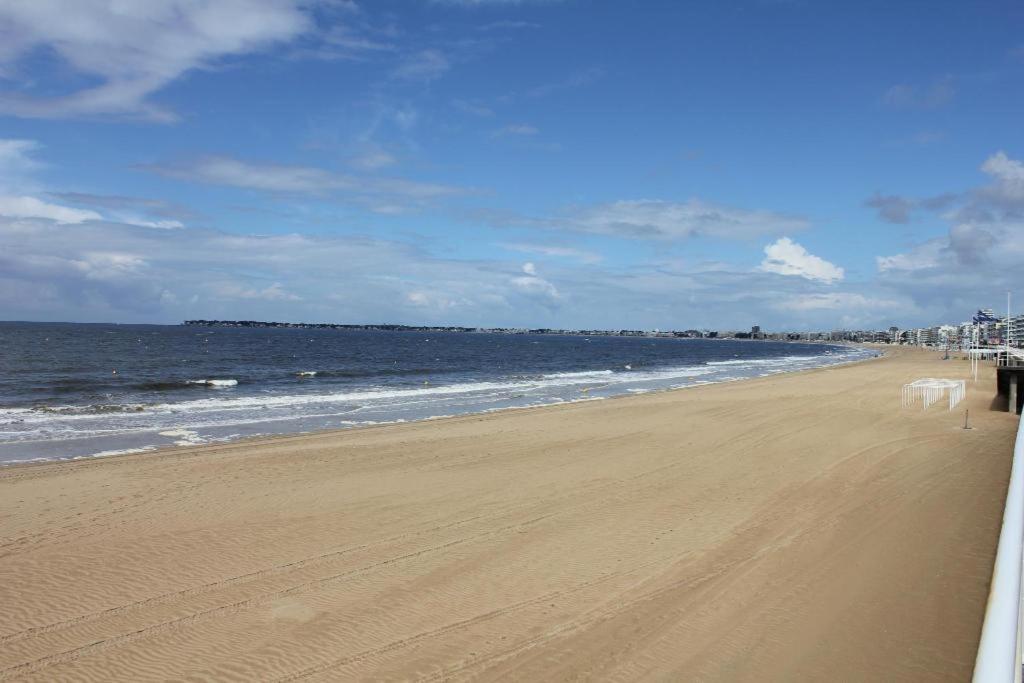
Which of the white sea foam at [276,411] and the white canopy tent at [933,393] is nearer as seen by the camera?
the white sea foam at [276,411]

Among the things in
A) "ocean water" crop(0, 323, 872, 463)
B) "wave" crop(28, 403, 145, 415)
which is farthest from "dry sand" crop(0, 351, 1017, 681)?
"wave" crop(28, 403, 145, 415)

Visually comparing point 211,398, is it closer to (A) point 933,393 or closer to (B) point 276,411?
(B) point 276,411

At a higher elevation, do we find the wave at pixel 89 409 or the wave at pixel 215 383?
the wave at pixel 215 383

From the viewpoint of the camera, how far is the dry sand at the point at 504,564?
5.71m

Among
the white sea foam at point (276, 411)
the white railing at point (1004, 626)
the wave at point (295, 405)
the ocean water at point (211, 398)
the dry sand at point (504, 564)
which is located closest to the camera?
the white railing at point (1004, 626)

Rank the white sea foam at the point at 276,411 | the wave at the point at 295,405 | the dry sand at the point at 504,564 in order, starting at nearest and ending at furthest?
the dry sand at the point at 504,564 → the white sea foam at the point at 276,411 → the wave at the point at 295,405

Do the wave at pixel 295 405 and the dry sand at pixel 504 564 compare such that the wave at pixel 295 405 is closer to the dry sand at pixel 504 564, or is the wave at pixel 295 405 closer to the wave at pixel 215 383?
the wave at pixel 215 383

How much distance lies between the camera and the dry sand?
5.71 meters

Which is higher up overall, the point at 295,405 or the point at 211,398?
the point at 211,398

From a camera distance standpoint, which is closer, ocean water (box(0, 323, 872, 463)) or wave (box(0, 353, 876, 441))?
ocean water (box(0, 323, 872, 463))

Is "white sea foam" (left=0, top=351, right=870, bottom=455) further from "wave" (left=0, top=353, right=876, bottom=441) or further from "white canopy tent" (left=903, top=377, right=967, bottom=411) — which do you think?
"white canopy tent" (left=903, top=377, right=967, bottom=411)

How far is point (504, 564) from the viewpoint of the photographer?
25.5 ft

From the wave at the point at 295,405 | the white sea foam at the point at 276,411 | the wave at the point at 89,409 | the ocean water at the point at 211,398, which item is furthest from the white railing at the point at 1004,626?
the wave at the point at 89,409

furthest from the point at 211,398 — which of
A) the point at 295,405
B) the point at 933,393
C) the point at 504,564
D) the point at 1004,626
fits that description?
the point at 1004,626
